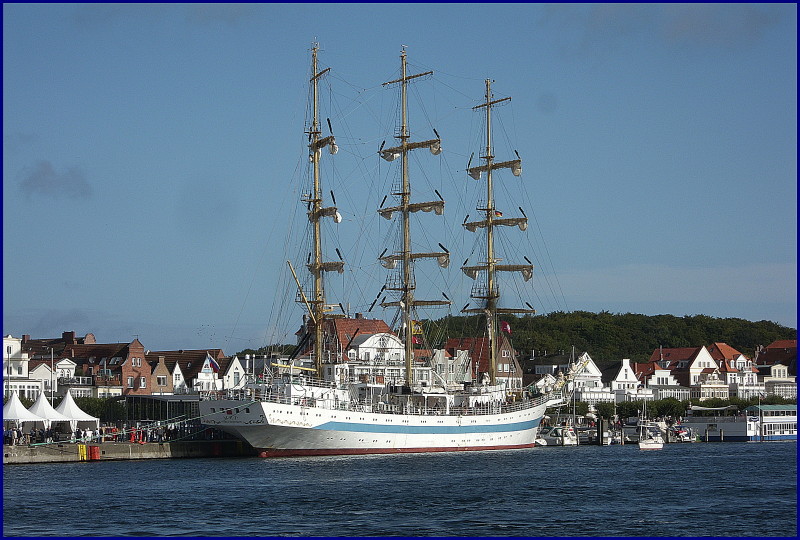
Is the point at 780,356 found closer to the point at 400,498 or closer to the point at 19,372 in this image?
the point at 19,372

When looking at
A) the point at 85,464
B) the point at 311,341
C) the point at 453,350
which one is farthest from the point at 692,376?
the point at 85,464

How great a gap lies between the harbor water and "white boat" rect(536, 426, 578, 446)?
969 inches

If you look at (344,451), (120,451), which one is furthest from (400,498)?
(344,451)

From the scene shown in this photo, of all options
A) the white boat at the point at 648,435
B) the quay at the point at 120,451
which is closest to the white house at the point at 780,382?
the white boat at the point at 648,435

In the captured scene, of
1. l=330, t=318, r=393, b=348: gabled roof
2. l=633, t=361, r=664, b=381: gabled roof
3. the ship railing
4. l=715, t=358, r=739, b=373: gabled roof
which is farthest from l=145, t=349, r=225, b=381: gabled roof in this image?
l=715, t=358, r=739, b=373: gabled roof

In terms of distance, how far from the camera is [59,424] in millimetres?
78750

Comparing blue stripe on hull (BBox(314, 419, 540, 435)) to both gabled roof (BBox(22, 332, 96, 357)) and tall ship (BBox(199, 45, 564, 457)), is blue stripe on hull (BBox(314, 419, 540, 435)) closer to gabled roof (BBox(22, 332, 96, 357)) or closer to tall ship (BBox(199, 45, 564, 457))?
tall ship (BBox(199, 45, 564, 457))

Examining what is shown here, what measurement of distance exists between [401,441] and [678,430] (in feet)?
123

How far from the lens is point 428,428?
8169 cm

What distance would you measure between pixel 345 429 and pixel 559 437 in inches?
1128

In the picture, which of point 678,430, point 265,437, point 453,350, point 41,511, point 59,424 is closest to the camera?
point 41,511

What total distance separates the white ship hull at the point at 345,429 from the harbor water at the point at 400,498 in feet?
9.91

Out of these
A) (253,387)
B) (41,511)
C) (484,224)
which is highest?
(484,224)

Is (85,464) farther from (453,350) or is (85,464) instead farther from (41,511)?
(453,350)
